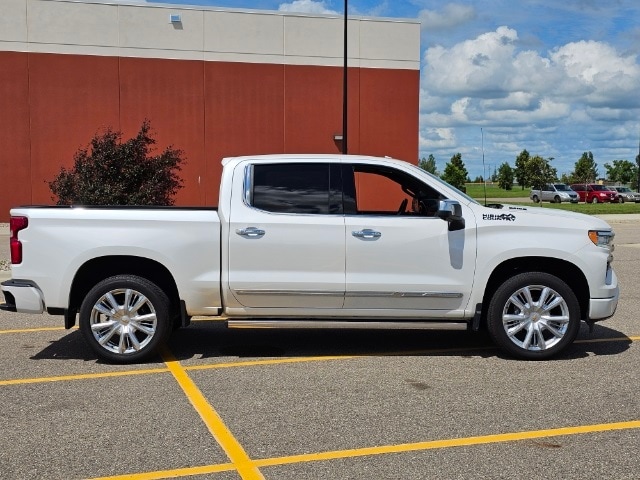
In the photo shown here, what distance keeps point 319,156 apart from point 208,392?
7.97 feet

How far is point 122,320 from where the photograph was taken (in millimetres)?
6465

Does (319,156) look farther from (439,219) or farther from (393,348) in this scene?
(393,348)

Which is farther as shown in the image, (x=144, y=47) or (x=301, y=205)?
(x=144, y=47)

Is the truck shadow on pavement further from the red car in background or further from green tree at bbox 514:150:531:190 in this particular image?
green tree at bbox 514:150:531:190

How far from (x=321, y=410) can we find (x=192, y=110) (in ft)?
77.1

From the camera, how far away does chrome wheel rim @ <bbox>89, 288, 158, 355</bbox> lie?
21.1 feet

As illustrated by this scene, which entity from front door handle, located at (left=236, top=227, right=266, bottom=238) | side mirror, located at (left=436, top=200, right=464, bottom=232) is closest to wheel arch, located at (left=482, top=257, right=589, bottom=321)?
side mirror, located at (left=436, top=200, right=464, bottom=232)

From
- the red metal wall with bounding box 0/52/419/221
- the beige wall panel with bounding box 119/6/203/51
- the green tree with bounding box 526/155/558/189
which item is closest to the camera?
the red metal wall with bounding box 0/52/419/221

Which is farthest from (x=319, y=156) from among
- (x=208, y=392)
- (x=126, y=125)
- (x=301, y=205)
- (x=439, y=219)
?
(x=126, y=125)

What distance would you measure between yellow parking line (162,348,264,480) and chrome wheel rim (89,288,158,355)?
37 cm

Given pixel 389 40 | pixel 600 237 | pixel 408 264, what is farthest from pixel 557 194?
pixel 408 264

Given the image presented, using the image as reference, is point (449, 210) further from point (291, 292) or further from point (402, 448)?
point (402, 448)

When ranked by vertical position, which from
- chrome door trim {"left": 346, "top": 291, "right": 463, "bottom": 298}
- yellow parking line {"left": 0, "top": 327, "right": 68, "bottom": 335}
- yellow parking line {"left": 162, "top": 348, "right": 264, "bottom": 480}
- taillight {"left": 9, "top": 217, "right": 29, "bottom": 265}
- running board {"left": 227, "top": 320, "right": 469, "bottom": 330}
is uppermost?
taillight {"left": 9, "top": 217, "right": 29, "bottom": 265}

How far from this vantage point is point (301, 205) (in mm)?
6594
